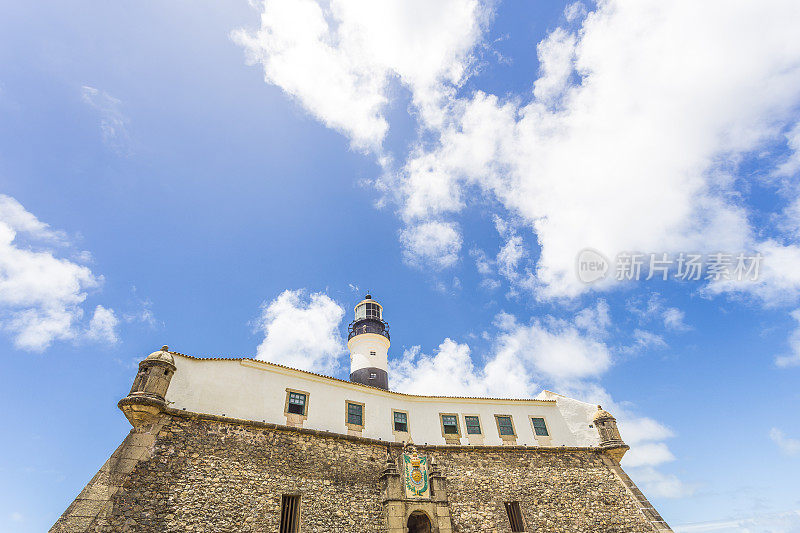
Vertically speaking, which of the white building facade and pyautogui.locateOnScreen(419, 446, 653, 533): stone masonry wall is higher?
the white building facade

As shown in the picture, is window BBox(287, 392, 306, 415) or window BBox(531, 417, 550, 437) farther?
window BBox(531, 417, 550, 437)

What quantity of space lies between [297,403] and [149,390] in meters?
6.34

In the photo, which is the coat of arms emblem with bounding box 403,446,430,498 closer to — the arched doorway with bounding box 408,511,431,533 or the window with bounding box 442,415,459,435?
the arched doorway with bounding box 408,511,431,533

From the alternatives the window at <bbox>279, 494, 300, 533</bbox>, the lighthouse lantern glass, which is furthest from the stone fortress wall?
the lighthouse lantern glass

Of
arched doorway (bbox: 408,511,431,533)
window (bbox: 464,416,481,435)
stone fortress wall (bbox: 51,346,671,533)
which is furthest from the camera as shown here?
window (bbox: 464,416,481,435)

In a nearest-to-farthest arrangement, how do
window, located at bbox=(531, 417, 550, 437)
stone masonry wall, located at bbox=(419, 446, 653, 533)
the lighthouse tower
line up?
stone masonry wall, located at bbox=(419, 446, 653, 533), window, located at bbox=(531, 417, 550, 437), the lighthouse tower

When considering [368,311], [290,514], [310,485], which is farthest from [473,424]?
[368,311]

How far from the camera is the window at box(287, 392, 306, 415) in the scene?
60.8 feet

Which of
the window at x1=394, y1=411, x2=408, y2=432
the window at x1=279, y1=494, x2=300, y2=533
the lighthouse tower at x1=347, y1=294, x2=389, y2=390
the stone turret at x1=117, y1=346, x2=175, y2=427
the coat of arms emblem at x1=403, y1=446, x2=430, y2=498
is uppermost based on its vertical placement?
the lighthouse tower at x1=347, y1=294, x2=389, y2=390

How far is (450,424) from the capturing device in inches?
877

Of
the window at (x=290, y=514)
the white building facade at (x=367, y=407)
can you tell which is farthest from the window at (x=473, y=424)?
the window at (x=290, y=514)

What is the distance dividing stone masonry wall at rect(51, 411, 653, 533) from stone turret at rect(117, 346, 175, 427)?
533 mm

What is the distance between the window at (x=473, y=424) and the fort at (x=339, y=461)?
0.18ft

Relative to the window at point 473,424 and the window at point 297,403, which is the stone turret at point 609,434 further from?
the window at point 297,403
